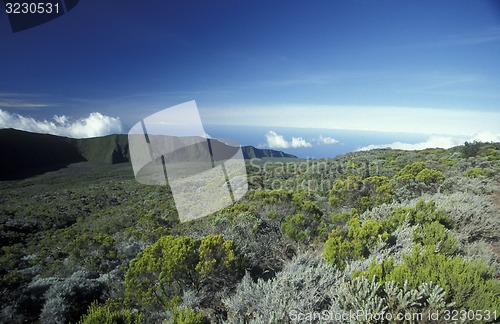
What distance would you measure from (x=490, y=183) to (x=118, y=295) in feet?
48.7

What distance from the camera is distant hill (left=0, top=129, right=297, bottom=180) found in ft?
290

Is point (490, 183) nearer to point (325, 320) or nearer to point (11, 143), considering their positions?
point (325, 320)

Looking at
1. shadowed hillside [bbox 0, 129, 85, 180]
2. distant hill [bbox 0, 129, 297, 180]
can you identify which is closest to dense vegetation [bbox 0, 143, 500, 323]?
distant hill [bbox 0, 129, 297, 180]

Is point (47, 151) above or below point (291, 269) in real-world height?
above

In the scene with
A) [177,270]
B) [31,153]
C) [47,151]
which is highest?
[47,151]

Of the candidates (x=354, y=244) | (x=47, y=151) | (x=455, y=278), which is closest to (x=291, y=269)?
(x=354, y=244)

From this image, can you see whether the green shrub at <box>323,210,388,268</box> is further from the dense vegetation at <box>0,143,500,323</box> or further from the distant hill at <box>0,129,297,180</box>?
the distant hill at <box>0,129,297,180</box>

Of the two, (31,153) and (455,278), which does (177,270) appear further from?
(31,153)

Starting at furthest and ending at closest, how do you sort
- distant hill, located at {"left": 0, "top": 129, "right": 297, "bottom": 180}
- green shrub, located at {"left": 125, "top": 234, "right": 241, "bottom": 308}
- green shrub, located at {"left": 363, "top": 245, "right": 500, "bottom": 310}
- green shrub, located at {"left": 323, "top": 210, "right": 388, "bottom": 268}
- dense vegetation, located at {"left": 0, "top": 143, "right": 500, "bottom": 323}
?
1. distant hill, located at {"left": 0, "top": 129, "right": 297, "bottom": 180}
2. green shrub, located at {"left": 323, "top": 210, "right": 388, "bottom": 268}
3. green shrub, located at {"left": 125, "top": 234, "right": 241, "bottom": 308}
4. dense vegetation, located at {"left": 0, "top": 143, "right": 500, "bottom": 323}
5. green shrub, located at {"left": 363, "top": 245, "right": 500, "bottom": 310}

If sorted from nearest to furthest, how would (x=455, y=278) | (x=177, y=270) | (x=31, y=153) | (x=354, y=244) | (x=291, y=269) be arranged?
1. (x=455, y=278)
2. (x=291, y=269)
3. (x=177, y=270)
4. (x=354, y=244)
5. (x=31, y=153)

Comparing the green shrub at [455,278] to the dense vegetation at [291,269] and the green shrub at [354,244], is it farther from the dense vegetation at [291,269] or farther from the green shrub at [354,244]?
the green shrub at [354,244]

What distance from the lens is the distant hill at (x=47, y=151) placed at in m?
88.3

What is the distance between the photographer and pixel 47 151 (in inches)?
4055

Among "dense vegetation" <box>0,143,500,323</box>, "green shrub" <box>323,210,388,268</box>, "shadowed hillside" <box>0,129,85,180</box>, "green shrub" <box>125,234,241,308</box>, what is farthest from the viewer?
"shadowed hillside" <box>0,129,85,180</box>
